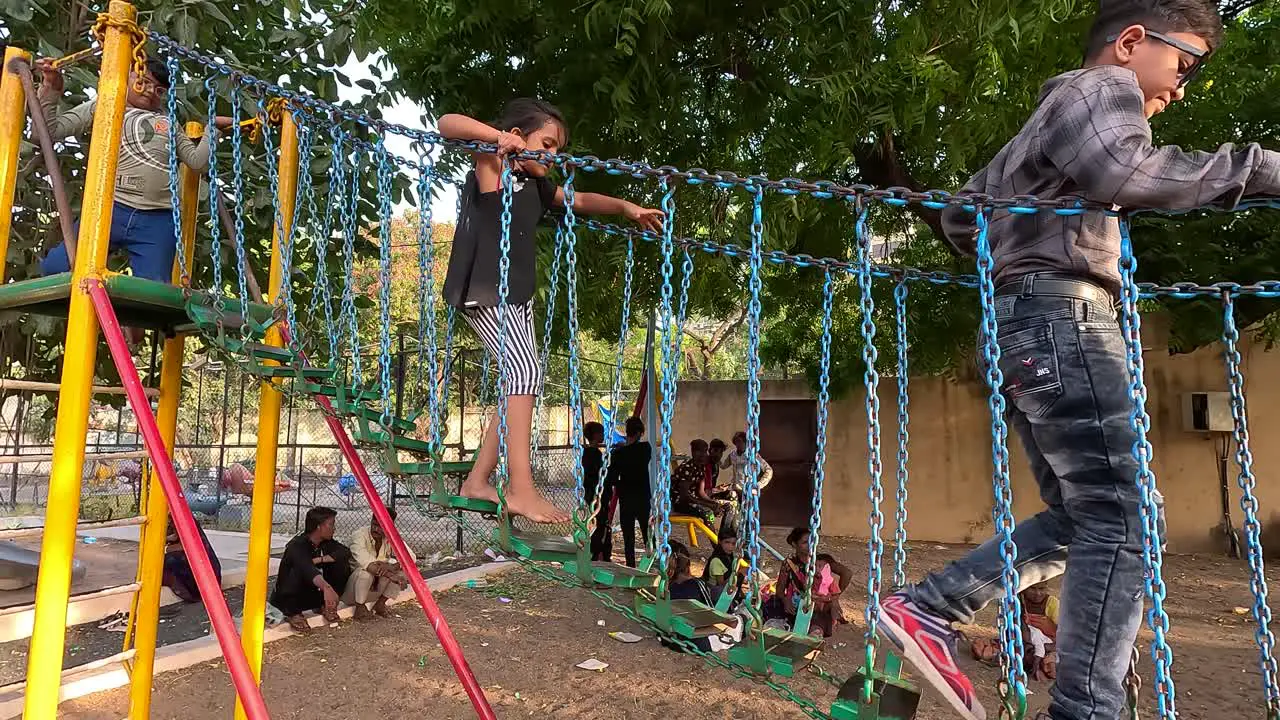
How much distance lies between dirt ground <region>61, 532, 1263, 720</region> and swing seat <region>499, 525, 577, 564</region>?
1.47 metres

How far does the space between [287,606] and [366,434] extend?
2.89 m

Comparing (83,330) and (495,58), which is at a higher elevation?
(495,58)

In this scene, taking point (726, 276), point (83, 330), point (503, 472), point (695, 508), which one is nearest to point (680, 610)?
point (503, 472)

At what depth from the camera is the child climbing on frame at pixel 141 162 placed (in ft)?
9.08

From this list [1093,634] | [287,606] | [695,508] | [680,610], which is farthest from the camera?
[695,508]

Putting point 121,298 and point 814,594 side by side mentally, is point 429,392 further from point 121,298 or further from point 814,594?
point 814,594

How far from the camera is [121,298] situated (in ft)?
8.14

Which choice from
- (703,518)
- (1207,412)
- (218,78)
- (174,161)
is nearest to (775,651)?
(174,161)

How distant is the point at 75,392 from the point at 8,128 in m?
1.05

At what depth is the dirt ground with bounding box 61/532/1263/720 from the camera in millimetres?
3521

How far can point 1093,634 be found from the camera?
147 centimetres

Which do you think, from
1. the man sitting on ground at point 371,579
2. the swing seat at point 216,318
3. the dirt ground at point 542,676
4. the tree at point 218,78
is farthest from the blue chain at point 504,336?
the man sitting on ground at point 371,579

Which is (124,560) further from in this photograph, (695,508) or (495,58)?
(495,58)

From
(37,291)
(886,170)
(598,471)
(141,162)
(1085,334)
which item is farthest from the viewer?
(598,471)
